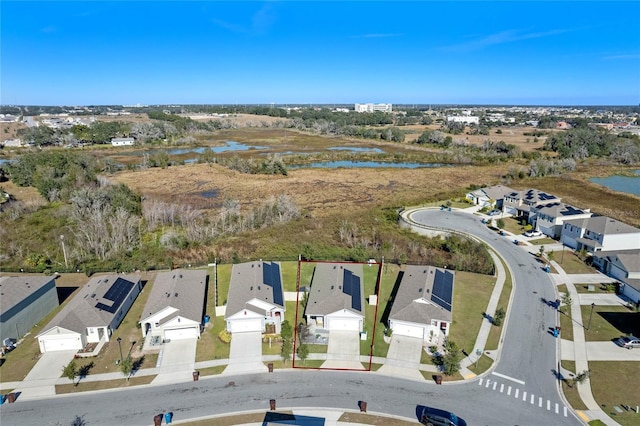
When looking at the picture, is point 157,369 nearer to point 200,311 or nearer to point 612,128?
point 200,311

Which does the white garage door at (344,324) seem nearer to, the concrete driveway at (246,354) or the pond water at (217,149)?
the concrete driveway at (246,354)

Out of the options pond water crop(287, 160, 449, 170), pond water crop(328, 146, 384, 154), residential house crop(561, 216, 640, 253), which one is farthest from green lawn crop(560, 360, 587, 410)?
pond water crop(328, 146, 384, 154)

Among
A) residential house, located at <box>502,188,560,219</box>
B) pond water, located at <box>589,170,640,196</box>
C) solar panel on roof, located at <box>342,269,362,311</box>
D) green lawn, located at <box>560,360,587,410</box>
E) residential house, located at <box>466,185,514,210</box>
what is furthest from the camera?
pond water, located at <box>589,170,640,196</box>

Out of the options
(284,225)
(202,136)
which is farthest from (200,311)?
(202,136)

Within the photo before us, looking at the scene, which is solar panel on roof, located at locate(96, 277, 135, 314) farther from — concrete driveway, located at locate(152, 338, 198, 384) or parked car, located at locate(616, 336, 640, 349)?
parked car, located at locate(616, 336, 640, 349)

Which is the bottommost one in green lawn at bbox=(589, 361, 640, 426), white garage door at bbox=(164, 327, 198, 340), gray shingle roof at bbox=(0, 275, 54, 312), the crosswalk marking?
the crosswalk marking

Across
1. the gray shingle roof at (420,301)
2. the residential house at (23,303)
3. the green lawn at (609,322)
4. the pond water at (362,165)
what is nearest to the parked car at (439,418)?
the gray shingle roof at (420,301)

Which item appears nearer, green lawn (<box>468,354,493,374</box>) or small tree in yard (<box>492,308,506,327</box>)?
green lawn (<box>468,354,493,374</box>)
